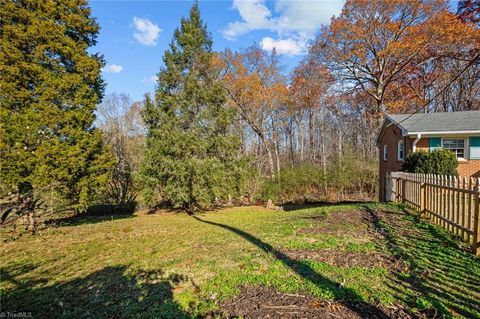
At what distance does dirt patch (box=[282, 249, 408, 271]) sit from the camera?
3.62m

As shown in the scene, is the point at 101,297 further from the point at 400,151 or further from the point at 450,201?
the point at 400,151

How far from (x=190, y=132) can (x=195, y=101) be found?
68.1 inches

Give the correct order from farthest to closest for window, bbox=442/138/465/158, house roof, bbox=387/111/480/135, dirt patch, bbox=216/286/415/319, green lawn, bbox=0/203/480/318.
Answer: window, bbox=442/138/465/158 → house roof, bbox=387/111/480/135 → green lawn, bbox=0/203/480/318 → dirt patch, bbox=216/286/415/319

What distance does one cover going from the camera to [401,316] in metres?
2.42

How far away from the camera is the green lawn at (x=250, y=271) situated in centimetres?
284

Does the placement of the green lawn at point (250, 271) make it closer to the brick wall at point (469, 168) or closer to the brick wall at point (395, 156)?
the brick wall at point (395, 156)

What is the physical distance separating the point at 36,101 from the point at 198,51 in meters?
7.97

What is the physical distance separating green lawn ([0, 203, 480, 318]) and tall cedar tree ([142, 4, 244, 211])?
6122 millimetres

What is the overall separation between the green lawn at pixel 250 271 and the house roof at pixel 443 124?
881cm

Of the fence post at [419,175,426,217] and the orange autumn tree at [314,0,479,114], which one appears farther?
the orange autumn tree at [314,0,479,114]

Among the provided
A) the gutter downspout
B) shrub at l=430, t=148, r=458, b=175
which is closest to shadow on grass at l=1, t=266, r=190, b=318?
shrub at l=430, t=148, r=458, b=175

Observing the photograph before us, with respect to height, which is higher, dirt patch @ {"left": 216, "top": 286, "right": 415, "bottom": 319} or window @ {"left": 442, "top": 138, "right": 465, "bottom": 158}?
window @ {"left": 442, "top": 138, "right": 465, "bottom": 158}

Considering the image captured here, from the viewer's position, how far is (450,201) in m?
5.08

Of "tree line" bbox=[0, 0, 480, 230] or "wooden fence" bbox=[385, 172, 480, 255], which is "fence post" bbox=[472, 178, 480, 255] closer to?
"wooden fence" bbox=[385, 172, 480, 255]
